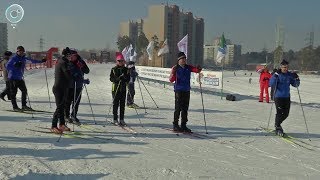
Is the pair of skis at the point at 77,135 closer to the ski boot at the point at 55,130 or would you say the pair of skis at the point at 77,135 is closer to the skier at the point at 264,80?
the ski boot at the point at 55,130

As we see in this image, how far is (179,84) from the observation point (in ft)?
31.4

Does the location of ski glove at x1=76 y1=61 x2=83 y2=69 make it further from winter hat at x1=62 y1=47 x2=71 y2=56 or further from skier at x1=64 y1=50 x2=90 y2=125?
winter hat at x1=62 y1=47 x2=71 y2=56

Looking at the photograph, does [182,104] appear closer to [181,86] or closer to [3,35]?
[181,86]

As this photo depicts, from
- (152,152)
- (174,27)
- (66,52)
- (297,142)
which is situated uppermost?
(174,27)

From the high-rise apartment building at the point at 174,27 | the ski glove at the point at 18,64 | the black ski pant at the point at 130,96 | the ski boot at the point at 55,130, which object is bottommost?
the ski boot at the point at 55,130

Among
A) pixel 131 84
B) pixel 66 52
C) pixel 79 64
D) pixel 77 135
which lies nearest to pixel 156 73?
pixel 131 84

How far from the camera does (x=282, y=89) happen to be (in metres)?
9.75

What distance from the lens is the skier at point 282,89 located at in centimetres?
973

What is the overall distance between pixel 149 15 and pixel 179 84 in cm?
11631

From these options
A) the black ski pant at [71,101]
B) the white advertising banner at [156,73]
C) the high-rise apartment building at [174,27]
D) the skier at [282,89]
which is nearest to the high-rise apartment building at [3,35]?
the white advertising banner at [156,73]

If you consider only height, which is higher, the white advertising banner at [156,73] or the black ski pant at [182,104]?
the white advertising banner at [156,73]

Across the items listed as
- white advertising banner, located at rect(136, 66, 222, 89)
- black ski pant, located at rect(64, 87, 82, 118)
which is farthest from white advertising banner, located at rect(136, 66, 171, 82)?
black ski pant, located at rect(64, 87, 82, 118)

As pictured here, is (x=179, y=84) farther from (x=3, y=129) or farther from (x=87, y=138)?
(x=3, y=129)

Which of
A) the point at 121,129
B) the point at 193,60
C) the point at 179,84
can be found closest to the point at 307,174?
the point at 179,84
